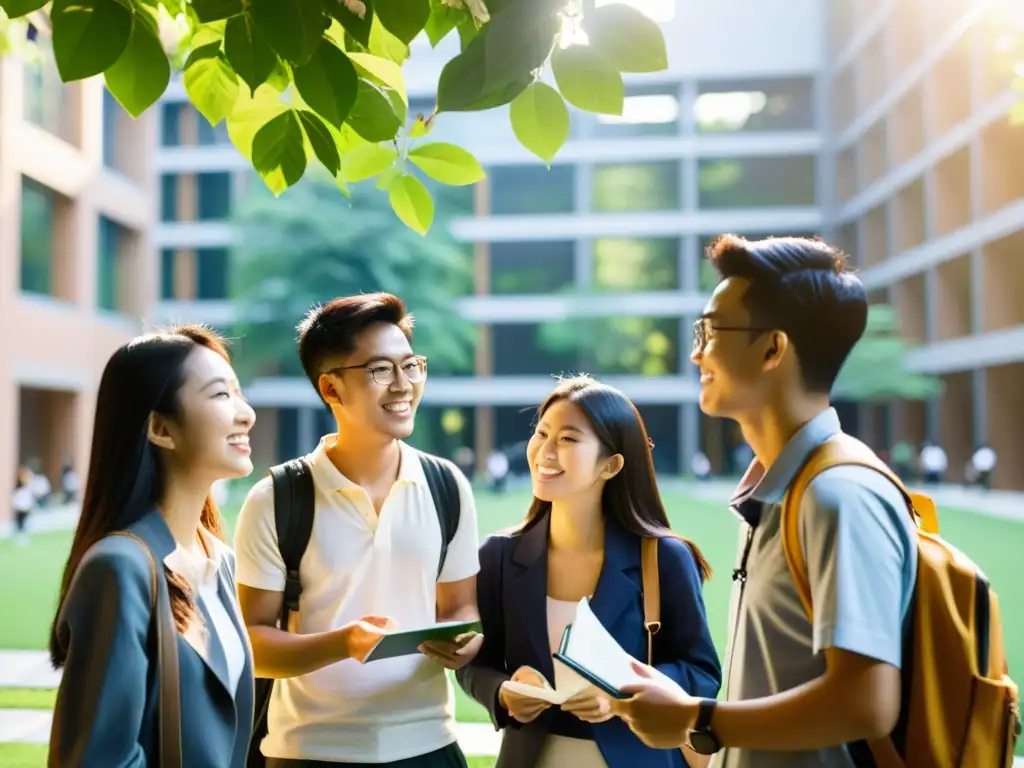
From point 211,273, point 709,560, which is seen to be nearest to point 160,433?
point 709,560

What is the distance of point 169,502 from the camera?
2.26 metres

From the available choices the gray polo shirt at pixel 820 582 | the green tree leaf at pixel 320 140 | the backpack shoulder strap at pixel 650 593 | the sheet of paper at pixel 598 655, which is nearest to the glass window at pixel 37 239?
the backpack shoulder strap at pixel 650 593

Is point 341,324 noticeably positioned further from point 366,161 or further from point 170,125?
point 170,125

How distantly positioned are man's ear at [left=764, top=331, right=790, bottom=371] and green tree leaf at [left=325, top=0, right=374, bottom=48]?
88 cm

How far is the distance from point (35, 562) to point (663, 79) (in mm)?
30765

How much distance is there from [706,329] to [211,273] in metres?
40.8

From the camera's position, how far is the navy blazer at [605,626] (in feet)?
9.08

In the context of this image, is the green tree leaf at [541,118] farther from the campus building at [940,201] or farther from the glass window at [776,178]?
the glass window at [776,178]

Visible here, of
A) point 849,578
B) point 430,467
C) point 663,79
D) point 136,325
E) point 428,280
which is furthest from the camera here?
point 663,79

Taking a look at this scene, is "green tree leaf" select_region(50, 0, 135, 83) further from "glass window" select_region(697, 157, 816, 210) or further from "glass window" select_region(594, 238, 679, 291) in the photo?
"glass window" select_region(697, 157, 816, 210)

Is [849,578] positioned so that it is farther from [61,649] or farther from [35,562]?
[35,562]

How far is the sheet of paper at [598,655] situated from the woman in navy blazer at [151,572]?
70 cm

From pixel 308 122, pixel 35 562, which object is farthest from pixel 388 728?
pixel 35 562

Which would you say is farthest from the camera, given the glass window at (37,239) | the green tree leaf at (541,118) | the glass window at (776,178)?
the glass window at (776,178)
